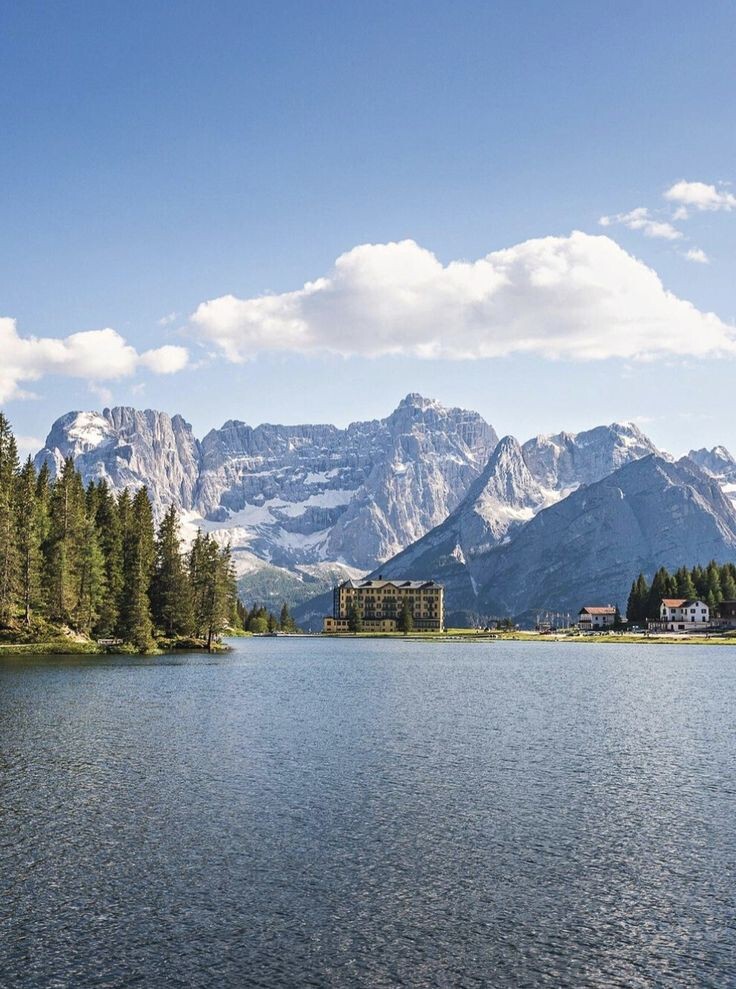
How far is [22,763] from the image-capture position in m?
52.8

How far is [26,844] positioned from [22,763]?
53.4ft

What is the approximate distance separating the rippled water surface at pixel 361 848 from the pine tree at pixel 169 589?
94416mm

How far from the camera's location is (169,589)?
175 m

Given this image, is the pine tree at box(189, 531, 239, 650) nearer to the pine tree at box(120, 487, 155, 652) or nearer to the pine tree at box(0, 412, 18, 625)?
the pine tree at box(120, 487, 155, 652)

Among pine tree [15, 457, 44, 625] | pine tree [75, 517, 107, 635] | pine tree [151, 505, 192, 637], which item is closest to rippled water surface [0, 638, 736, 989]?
pine tree [15, 457, 44, 625]

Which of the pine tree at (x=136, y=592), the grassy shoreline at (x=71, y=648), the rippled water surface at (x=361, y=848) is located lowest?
the rippled water surface at (x=361, y=848)

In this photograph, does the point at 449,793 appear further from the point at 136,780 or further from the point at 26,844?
the point at 26,844

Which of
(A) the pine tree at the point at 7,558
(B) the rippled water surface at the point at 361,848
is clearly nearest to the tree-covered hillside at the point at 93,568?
(A) the pine tree at the point at 7,558

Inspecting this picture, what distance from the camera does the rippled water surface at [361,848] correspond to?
2683 cm

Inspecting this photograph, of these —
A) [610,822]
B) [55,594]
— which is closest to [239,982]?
[610,822]

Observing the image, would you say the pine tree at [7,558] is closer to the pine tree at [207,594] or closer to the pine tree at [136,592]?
the pine tree at [136,592]

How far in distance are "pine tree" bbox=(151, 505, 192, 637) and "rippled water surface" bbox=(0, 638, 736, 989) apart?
94416mm

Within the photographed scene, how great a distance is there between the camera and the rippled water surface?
26.8m

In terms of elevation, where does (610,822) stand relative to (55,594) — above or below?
below
